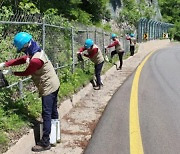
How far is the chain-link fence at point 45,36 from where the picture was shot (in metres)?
6.53

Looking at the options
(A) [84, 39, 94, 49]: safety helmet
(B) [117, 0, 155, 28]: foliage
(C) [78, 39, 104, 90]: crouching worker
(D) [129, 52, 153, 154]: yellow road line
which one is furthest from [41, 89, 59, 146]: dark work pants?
(B) [117, 0, 155, 28]: foliage

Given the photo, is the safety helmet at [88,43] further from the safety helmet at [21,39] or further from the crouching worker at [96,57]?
the safety helmet at [21,39]

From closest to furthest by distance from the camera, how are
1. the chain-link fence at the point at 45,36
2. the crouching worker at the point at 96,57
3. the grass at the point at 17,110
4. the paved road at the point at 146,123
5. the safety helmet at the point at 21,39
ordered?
the safety helmet at the point at 21,39 → the grass at the point at 17,110 → the paved road at the point at 146,123 → the chain-link fence at the point at 45,36 → the crouching worker at the point at 96,57

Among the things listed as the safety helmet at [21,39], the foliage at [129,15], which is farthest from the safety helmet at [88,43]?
the foliage at [129,15]

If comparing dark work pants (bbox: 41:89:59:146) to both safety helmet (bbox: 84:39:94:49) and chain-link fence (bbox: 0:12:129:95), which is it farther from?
safety helmet (bbox: 84:39:94:49)

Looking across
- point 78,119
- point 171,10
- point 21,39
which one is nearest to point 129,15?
point 78,119

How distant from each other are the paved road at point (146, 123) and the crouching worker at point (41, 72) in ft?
2.37

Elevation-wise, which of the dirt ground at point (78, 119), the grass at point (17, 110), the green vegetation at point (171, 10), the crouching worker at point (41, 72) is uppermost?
the green vegetation at point (171, 10)

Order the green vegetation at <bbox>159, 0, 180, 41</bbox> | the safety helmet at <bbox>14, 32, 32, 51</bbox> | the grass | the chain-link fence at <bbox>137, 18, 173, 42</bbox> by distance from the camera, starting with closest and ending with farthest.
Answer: the safety helmet at <bbox>14, 32, 32, 51</bbox>, the grass, the chain-link fence at <bbox>137, 18, 173, 42</bbox>, the green vegetation at <bbox>159, 0, 180, 41</bbox>

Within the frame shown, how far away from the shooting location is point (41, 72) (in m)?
5.31

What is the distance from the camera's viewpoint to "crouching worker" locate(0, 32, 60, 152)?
5023 millimetres

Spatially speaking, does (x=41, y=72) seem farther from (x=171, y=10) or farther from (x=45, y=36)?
(x=171, y=10)

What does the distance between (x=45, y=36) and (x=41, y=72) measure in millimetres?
3518

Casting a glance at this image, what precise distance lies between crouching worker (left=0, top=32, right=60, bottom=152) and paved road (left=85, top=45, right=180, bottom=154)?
72cm
